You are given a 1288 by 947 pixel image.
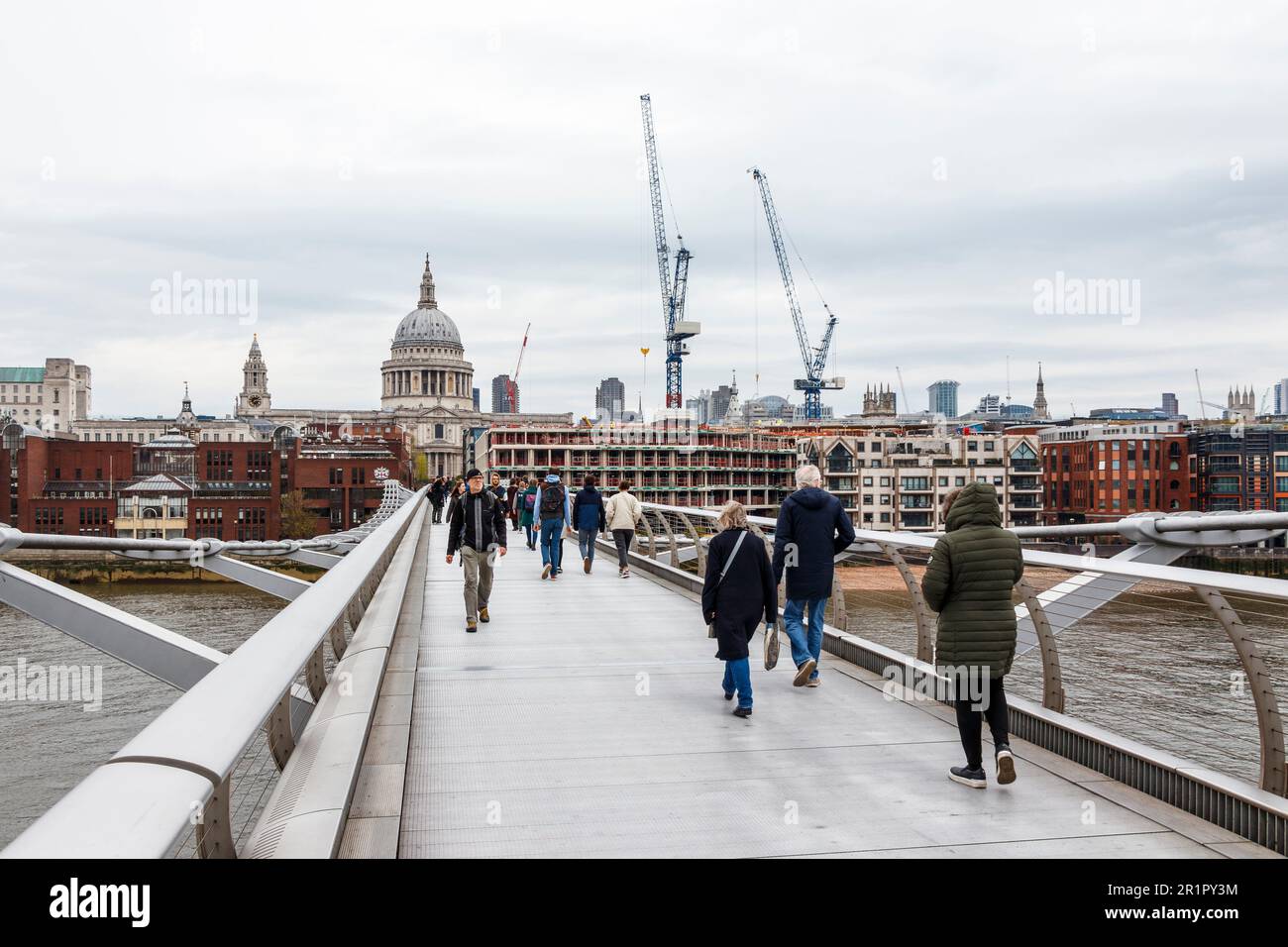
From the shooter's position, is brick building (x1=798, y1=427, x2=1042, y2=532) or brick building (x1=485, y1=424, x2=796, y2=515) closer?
brick building (x1=798, y1=427, x2=1042, y2=532)

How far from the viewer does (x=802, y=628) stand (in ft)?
26.8

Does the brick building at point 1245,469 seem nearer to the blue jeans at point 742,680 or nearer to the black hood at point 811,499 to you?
the black hood at point 811,499

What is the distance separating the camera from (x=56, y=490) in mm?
82125

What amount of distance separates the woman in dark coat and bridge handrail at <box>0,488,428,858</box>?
3.79m

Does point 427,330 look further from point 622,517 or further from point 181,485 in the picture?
point 622,517

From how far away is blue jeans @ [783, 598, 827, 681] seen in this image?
26.5 feet

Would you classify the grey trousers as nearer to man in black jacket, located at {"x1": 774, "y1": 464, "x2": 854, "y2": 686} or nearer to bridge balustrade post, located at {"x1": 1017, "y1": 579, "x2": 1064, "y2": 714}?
man in black jacket, located at {"x1": 774, "y1": 464, "x2": 854, "y2": 686}

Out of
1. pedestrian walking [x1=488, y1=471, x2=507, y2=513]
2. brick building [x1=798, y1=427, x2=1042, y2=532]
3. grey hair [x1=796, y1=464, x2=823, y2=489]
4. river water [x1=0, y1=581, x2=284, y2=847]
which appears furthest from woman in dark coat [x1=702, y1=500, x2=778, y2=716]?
brick building [x1=798, y1=427, x2=1042, y2=532]

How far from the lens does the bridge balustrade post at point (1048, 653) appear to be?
620 centimetres

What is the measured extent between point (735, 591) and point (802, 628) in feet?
3.39

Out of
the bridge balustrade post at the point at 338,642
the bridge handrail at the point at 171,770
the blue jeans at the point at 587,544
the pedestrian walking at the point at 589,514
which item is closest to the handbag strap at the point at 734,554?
the bridge balustrade post at the point at 338,642

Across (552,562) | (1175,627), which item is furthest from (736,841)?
(1175,627)

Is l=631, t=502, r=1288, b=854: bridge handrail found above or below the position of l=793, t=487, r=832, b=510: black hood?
below

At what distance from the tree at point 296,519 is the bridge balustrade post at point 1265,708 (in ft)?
269
